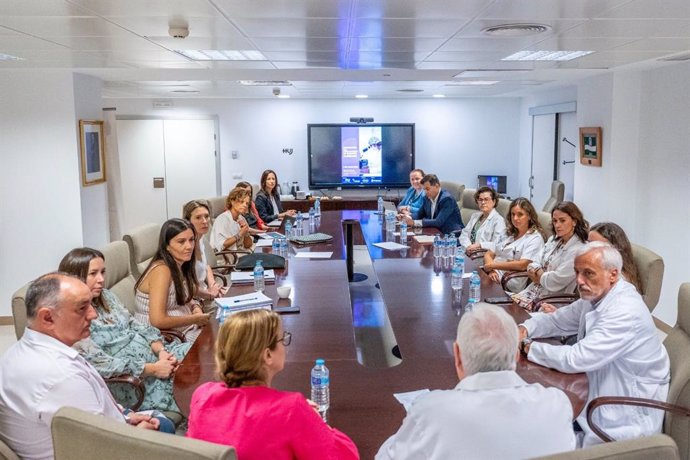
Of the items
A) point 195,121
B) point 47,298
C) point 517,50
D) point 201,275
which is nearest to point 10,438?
point 47,298

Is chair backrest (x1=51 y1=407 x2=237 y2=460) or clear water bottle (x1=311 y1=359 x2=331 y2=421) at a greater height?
chair backrest (x1=51 y1=407 x2=237 y2=460)

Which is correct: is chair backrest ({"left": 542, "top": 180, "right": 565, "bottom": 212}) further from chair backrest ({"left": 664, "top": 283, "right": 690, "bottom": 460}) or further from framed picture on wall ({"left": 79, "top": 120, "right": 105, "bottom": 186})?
chair backrest ({"left": 664, "top": 283, "right": 690, "bottom": 460})

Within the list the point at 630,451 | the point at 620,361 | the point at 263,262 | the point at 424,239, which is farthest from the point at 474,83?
the point at 630,451

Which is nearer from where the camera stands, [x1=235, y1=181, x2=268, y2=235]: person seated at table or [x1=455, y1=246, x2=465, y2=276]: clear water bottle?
[x1=455, y1=246, x2=465, y2=276]: clear water bottle

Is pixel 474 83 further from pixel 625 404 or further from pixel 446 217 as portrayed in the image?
pixel 625 404

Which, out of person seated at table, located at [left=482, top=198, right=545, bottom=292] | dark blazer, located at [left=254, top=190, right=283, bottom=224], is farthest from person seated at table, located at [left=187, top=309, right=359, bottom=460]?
dark blazer, located at [left=254, top=190, right=283, bottom=224]

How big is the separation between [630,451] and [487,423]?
0.34 metres

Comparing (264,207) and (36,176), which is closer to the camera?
(36,176)

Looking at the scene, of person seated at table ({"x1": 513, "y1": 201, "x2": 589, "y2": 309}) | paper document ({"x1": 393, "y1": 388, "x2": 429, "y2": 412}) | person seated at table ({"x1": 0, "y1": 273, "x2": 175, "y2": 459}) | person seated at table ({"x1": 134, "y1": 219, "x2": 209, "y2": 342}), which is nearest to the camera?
person seated at table ({"x1": 0, "y1": 273, "x2": 175, "y2": 459})

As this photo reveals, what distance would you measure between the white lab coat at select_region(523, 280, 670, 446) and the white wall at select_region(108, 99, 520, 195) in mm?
8437

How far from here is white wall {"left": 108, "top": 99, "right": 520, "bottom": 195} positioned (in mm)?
10781

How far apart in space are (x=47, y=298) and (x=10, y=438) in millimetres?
477

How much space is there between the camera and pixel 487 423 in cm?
167

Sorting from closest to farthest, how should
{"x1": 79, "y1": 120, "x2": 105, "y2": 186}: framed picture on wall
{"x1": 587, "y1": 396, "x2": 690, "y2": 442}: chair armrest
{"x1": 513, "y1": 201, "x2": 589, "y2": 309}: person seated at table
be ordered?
1. {"x1": 587, "y1": 396, "x2": 690, "y2": 442}: chair armrest
2. {"x1": 513, "y1": 201, "x2": 589, "y2": 309}: person seated at table
3. {"x1": 79, "y1": 120, "x2": 105, "y2": 186}: framed picture on wall
